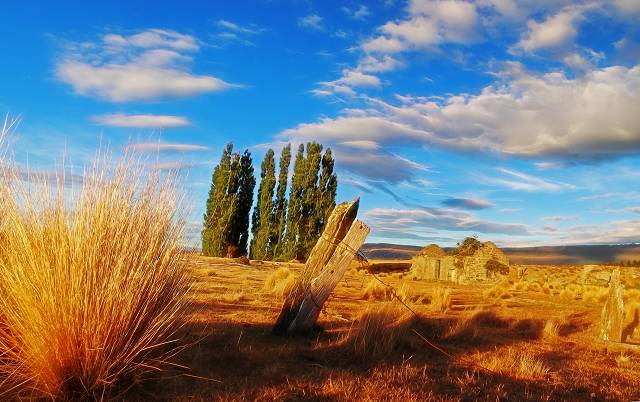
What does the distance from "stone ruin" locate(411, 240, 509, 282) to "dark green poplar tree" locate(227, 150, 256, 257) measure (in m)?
16.6

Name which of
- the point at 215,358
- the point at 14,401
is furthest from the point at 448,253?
the point at 14,401

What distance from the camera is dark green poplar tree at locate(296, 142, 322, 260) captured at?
38781mm

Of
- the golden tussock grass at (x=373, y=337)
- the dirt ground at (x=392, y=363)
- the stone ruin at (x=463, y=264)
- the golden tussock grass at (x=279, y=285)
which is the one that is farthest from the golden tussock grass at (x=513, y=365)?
the stone ruin at (x=463, y=264)

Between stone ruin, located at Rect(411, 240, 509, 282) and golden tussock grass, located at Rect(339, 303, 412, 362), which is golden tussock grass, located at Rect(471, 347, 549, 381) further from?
stone ruin, located at Rect(411, 240, 509, 282)

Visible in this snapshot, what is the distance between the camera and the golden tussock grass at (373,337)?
596cm

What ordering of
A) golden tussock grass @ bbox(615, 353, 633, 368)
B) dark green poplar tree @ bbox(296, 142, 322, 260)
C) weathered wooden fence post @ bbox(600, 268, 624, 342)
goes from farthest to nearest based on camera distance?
dark green poplar tree @ bbox(296, 142, 322, 260) < weathered wooden fence post @ bbox(600, 268, 624, 342) < golden tussock grass @ bbox(615, 353, 633, 368)

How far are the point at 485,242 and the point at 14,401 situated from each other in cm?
2413

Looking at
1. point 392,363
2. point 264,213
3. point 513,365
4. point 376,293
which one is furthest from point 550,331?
point 264,213

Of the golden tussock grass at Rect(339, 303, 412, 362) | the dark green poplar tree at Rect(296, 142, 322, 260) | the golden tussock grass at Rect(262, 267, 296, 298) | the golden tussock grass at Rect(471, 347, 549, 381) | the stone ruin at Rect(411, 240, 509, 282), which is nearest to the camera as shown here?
the golden tussock grass at Rect(471, 347, 549, 381)

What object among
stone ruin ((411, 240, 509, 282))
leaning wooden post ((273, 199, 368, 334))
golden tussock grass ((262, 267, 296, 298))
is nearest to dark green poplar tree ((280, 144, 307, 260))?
stone ruin ((411, 240, 509, 282))

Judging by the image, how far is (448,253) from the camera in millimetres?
27781

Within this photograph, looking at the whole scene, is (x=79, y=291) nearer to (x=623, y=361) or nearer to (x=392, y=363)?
(x=392, y=363)

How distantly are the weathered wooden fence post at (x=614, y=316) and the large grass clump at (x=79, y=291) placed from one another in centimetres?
787

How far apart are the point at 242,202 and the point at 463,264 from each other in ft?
65.1
